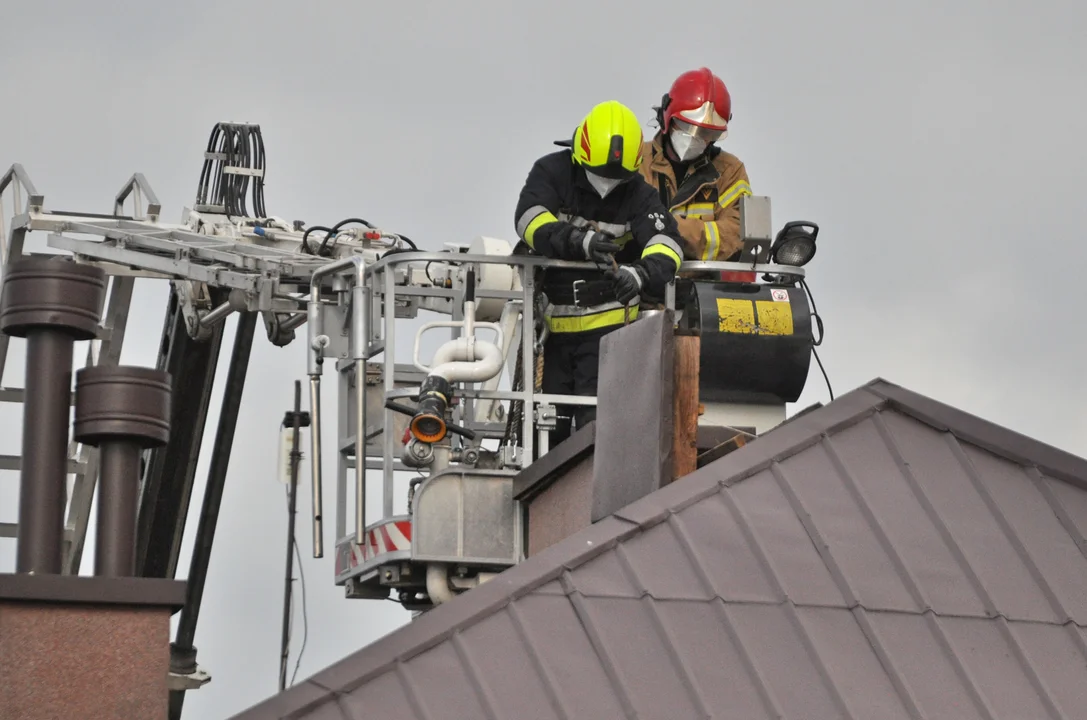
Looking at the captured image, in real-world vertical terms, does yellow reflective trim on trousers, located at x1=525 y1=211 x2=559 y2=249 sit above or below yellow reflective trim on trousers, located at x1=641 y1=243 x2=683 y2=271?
above

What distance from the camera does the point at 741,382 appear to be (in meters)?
12.2

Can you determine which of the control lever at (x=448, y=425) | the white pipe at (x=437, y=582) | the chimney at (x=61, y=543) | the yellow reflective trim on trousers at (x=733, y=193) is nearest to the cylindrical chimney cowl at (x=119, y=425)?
the chimney at (x=61, y=543)

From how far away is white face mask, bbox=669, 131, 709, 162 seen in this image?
1308 centimetres

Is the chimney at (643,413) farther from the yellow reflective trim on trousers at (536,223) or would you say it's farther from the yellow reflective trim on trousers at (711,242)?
the yellow reflective trim on trousers at (711,242)

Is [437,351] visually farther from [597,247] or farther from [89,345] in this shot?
[89,345]

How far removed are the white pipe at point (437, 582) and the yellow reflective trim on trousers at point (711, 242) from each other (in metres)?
2.48

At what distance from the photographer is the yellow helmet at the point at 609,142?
1211cm

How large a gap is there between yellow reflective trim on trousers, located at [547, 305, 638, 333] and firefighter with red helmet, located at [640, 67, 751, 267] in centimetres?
90

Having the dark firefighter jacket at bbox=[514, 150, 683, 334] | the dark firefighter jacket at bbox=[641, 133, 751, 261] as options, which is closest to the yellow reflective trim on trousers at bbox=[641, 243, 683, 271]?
Answer: the dark firefighter jacket at bbox=[514, 150, 683, 334]

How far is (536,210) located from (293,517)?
327 inches

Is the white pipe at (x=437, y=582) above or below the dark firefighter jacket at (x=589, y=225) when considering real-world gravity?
below

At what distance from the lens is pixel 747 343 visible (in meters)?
12.2

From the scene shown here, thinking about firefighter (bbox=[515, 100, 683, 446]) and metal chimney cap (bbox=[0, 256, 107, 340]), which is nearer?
metal chimney cap (bbox=[0, 256, 107, 340])

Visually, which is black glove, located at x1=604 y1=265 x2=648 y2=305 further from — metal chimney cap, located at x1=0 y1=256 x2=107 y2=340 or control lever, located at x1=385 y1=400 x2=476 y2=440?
metal chimney cap, located at x1=0 y1=256 x2=107 y2=340
